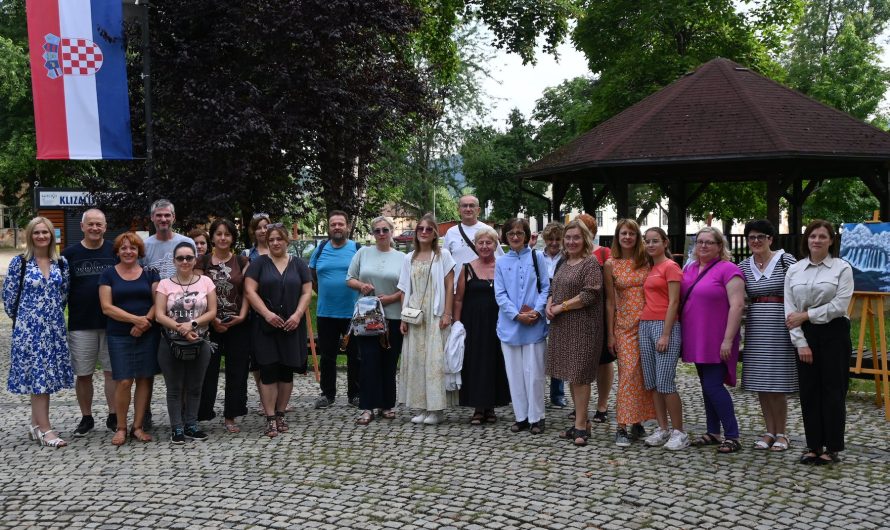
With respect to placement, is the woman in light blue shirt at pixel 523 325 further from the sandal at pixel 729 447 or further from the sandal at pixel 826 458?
the sandal at pixel 826 458

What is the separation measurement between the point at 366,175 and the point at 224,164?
306 centimetres

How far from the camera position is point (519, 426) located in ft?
23.9

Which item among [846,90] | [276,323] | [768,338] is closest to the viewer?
[768,338]

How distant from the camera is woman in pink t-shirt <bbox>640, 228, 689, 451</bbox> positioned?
6.46m

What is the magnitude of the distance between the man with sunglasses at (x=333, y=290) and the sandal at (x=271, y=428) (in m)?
1.15

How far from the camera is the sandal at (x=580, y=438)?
673 centimetres

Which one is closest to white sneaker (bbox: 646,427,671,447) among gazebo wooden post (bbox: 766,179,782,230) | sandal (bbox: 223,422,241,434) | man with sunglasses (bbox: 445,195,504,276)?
man with sunglasses (bbox: 445,195,504,276)

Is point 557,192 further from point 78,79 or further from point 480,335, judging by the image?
point 480,335

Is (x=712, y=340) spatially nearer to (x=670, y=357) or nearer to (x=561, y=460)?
(x=670, y=357)

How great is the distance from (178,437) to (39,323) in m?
1.44

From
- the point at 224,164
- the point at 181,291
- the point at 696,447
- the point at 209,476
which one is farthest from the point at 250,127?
the point at 696,447

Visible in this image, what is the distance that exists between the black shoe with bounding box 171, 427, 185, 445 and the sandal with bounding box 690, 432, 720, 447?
4.04 m

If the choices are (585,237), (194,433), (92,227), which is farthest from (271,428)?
(585,237)

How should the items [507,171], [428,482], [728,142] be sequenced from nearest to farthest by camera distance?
[428,482] < [728,142] < [507,171]
